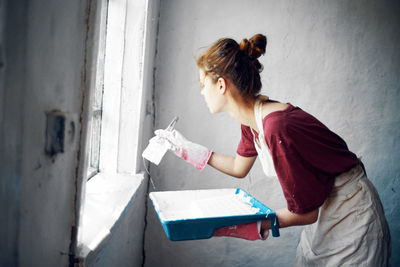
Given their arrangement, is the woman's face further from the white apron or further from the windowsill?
the windowsill

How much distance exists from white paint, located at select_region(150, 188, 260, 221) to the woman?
73mm

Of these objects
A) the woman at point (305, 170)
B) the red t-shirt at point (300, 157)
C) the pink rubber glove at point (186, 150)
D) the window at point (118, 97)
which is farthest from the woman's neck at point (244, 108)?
the window at point (118, 97)

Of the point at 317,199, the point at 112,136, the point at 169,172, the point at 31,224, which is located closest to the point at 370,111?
the point at 317,199

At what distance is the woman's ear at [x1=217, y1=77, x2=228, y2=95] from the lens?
944 mm

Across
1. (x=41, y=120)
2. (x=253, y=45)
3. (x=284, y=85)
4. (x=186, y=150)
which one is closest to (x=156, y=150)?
(x=186, y=150)

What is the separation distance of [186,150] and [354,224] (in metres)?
0.70

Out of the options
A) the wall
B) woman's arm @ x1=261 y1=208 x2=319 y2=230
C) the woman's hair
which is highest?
the woman's hair

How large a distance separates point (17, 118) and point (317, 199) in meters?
0.79

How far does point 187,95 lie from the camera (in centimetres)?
150

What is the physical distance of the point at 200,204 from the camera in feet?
3.00

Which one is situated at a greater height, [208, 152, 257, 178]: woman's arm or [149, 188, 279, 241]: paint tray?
[208, 152, 257, 178]: woman's arm

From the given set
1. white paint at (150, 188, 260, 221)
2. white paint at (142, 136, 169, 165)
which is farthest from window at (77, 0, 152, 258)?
white paint at (150, 188, 260, 221)

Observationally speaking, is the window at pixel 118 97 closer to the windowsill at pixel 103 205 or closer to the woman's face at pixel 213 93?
the windowsill at pixel 103 205

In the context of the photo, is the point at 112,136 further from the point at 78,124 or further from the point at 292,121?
the point at 292,121
